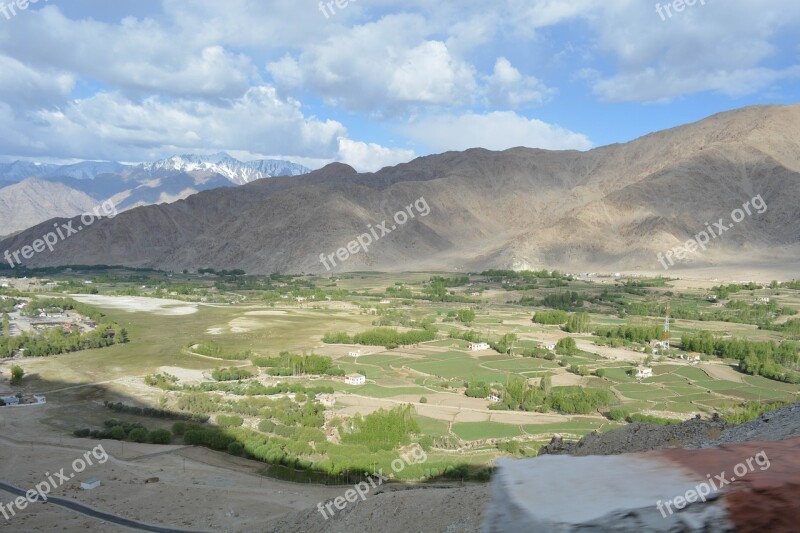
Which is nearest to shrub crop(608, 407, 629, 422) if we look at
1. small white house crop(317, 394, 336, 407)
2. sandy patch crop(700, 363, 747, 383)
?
sandy patch crop(700, 363, 747, 383)

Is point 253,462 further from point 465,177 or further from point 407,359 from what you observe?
point 465,177

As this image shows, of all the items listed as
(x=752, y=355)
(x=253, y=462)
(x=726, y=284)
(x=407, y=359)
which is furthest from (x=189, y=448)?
(x=726, y=284)

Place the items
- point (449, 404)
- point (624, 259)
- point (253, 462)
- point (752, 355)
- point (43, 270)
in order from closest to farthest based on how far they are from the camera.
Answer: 1. point (253, 462)
2. point (449, 404)
3. point (752, 355)
4. point (624, 259)
5. point (43, 270)

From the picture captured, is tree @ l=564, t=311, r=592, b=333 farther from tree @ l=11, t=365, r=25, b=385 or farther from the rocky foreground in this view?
the rocky foreground

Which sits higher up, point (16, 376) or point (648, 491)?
point (648, 491)

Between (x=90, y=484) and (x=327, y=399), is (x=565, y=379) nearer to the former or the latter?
(x=327, y=399)

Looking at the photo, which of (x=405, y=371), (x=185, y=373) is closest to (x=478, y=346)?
(x=405, y=371)

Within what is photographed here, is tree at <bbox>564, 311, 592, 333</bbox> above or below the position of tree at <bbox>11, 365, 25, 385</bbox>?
above
